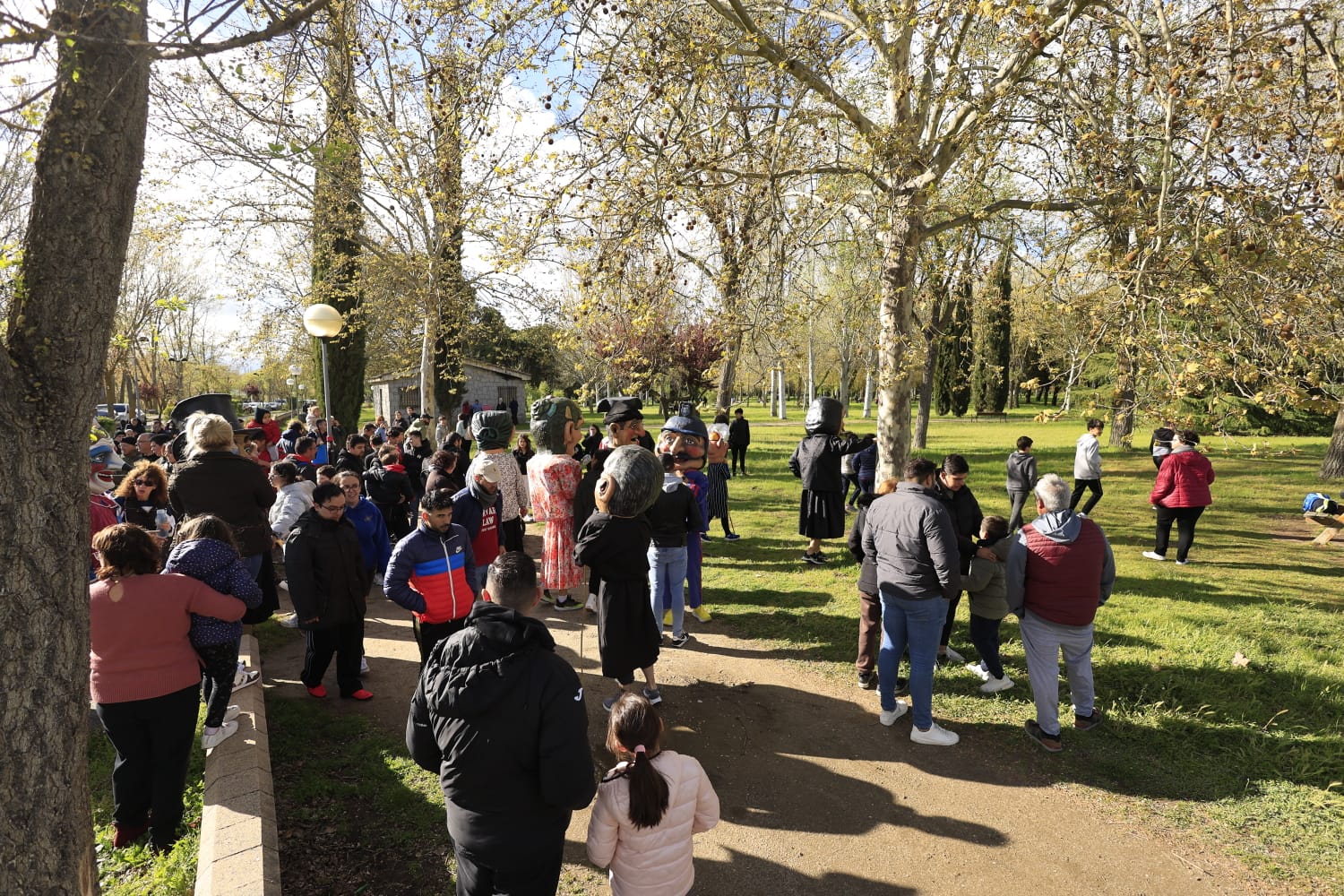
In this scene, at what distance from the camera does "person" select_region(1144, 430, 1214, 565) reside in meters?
7.97

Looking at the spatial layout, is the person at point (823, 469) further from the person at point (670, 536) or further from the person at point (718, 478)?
the person at point (670, 536)

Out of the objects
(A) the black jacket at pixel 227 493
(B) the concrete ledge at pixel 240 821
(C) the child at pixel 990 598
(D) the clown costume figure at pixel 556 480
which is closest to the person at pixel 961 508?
(C) the child at pixel 990 598

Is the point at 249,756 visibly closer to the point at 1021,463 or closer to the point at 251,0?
the point at 251,0

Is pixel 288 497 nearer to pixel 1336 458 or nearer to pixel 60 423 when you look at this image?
pixel 60 423

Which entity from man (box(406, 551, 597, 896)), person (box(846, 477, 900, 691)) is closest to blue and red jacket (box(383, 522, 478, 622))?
man (box(406, 551, 597, 896))

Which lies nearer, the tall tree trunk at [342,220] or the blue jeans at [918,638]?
the tall tree trunk at [342,220]

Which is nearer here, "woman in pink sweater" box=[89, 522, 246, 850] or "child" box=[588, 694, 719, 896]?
"child" box=[588, 694, 719, 896]

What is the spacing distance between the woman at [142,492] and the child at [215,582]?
1.91 meters

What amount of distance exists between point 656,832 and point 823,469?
19.5 ft

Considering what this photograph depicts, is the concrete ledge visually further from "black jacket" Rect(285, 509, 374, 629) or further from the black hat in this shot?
the black hat

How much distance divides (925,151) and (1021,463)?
172 inches

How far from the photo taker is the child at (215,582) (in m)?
3.50

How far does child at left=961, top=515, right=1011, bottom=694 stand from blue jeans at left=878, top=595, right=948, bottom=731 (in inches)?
26.5

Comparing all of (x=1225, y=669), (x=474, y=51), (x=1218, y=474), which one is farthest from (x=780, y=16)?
(x=1218, y=474)
